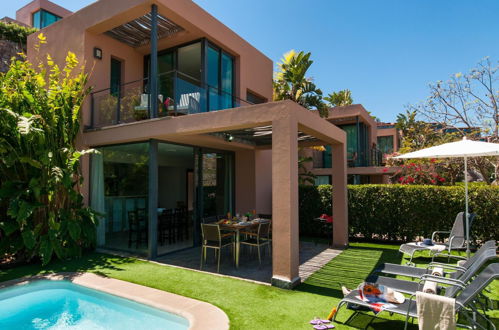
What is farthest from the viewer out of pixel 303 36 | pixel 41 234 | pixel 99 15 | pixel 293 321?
pixel 303 36

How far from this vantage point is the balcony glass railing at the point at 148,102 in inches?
324

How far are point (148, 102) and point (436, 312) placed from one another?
779 cm

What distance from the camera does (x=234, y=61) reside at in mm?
11945

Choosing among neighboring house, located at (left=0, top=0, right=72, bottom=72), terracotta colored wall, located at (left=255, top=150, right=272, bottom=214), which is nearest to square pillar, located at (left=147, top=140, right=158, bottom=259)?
terracotta colored wall, located at (left=255, top=150, right=272, bottom=214)

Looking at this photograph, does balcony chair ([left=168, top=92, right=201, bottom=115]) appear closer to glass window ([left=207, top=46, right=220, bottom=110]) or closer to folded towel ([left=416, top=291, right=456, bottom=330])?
glass window ([left=207, top=46, right=220, bottom=110])

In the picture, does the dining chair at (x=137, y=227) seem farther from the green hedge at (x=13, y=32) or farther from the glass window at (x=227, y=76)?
the green hedge at (x=13, y=32)

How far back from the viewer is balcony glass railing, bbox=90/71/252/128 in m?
8.24

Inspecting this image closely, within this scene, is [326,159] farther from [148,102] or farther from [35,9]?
[35,9]

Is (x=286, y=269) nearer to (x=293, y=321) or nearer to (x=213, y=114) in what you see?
(x=293, y=321)

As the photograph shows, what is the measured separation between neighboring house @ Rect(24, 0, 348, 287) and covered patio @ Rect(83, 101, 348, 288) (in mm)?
28

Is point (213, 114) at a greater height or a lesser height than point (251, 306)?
greater

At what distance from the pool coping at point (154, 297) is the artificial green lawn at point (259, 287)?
0.20 metres

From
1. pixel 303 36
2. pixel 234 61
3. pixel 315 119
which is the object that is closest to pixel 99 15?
pixel 234 61

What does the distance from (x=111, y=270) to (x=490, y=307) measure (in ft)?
24.2
